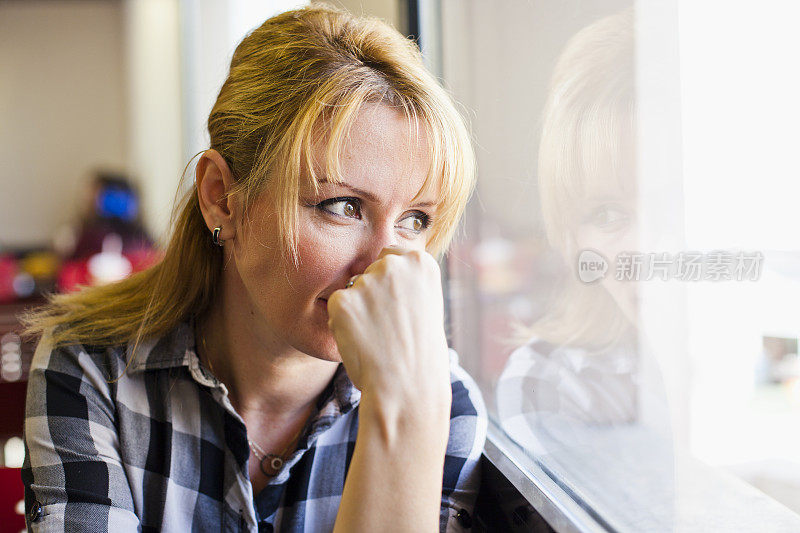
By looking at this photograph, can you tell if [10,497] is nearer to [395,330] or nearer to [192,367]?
[192,367]

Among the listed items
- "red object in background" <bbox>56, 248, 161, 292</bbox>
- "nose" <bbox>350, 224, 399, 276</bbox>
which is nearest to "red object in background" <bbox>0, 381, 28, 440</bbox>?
"nose" <bbox>350, 224, 399, 276</bbox>

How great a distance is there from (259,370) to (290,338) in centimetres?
15

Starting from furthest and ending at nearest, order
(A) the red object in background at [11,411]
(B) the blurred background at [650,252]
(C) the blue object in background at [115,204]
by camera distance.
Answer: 1. (C) the blue object in background at [115,204]
2. (A) the red object in background at [11,411]
3. (B) the blurred background at [650,252]

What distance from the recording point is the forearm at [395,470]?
0.68m

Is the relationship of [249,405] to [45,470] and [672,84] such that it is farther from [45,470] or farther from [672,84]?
[672,84]

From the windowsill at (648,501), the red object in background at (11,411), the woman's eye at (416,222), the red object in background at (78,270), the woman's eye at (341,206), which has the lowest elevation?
the red object in background at (11,411)

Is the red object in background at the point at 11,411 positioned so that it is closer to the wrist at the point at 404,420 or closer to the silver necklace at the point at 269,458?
Answer: the silver necklace at the point at 269,458

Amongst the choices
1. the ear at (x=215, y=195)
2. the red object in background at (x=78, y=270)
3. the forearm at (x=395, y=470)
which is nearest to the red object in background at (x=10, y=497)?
the ear at (x=215, y=195)

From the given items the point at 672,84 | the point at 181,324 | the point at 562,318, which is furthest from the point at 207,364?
the point at 672,84

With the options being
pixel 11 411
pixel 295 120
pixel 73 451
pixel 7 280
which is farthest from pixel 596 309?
pixel 7 280

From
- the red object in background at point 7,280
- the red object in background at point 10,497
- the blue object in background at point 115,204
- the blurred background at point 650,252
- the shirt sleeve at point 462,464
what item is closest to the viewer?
the blurred background at point 650,252

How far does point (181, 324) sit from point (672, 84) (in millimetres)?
781

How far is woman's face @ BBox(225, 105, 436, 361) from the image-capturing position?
80 centimetres

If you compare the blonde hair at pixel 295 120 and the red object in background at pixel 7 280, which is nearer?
the blonde hair at pixel 295 120
